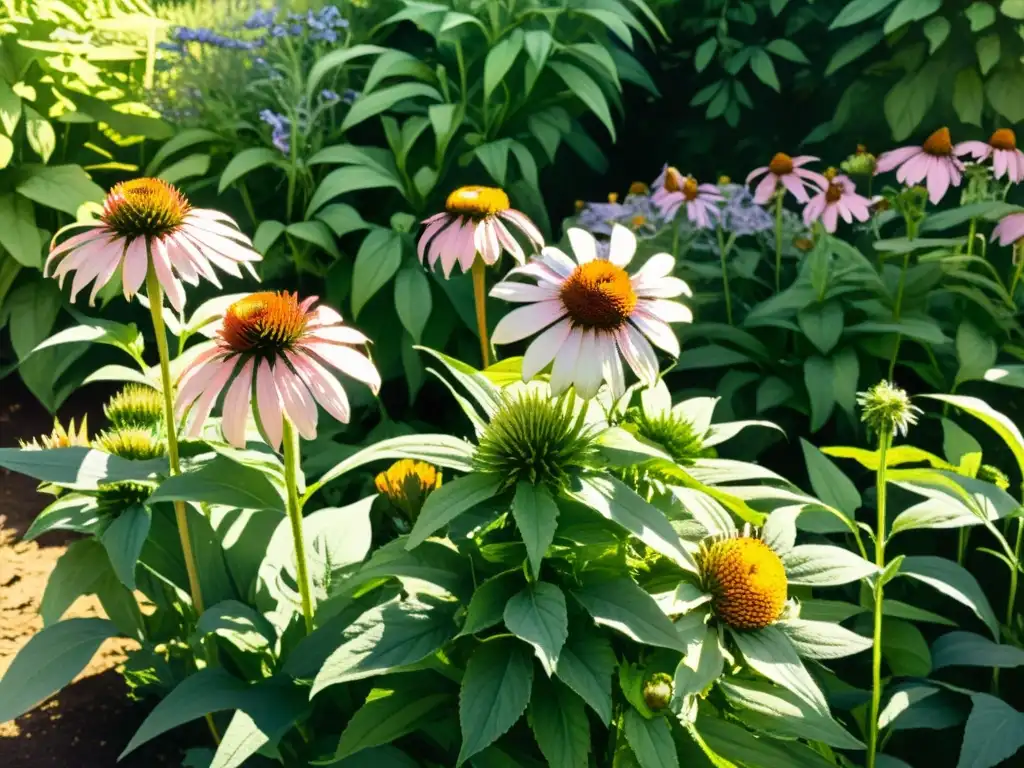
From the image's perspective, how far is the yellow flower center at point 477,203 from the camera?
1540mm

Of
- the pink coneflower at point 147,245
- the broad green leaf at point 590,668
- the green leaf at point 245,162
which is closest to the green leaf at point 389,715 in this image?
the broad green leaf at point 590,668

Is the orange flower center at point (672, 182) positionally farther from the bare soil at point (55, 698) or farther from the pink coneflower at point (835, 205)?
the bare soil at point (55, 698)

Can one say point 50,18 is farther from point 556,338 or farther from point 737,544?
point 737,544

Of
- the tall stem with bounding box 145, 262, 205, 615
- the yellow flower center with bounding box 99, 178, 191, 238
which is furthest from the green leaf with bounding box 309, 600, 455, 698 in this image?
the yellow flower center with bounding box 99, 178, 191, 238

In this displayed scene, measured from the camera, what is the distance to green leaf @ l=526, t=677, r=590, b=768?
108 cm

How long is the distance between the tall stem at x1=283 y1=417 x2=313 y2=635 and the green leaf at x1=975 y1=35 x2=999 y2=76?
2.27 metres

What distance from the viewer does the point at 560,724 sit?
3.67ft

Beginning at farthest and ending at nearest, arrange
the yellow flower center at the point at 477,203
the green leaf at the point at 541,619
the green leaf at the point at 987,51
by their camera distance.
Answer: the green leaf at the point at 987,51, the yellow flower center at the point at 477,203, the green leaf at the point at 541,619

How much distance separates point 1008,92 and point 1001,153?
27.2 inches

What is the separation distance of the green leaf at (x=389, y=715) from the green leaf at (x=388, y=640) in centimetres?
8

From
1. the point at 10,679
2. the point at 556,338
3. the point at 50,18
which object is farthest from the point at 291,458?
the point at 50,18

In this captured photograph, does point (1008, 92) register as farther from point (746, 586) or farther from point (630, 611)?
point (630, 611)

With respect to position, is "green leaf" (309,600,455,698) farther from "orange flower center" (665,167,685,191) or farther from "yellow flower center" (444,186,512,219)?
"orange flower center" (665,167,685,191)

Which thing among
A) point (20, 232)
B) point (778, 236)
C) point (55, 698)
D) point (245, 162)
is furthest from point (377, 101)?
point (55, 698)
